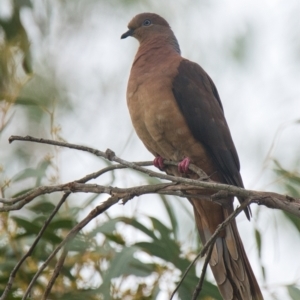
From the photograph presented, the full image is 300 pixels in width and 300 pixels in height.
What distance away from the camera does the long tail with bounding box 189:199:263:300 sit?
8.05 ft

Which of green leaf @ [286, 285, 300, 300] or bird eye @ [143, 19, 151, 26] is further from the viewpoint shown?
bird eye @ [143, 19, 151, 26]

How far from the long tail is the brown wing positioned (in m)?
0.19

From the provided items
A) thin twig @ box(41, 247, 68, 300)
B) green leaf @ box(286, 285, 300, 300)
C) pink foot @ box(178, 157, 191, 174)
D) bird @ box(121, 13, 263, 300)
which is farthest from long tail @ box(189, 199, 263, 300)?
thin twig @ box(41, 247, 68, 300)

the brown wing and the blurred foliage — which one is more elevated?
the brown wing

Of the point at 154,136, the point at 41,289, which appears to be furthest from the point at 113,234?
the point at 154,136

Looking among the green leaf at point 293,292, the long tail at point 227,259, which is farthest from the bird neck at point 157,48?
the green leaf at point 293,292

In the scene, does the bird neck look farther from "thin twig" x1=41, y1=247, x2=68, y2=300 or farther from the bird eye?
"thin twig" x1=41, y1=247, x2=68, y2=300

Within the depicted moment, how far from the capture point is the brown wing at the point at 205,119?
118 inches

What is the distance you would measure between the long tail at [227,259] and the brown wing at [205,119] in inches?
7.4

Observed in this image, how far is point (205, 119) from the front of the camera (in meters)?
3.09

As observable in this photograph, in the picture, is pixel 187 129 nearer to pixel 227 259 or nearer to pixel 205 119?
pixel 205 119

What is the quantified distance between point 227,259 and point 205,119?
2.45 ft

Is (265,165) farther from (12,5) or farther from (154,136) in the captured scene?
(12,5)

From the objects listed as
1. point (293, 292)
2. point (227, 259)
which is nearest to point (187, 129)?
A: point (227, 259)
